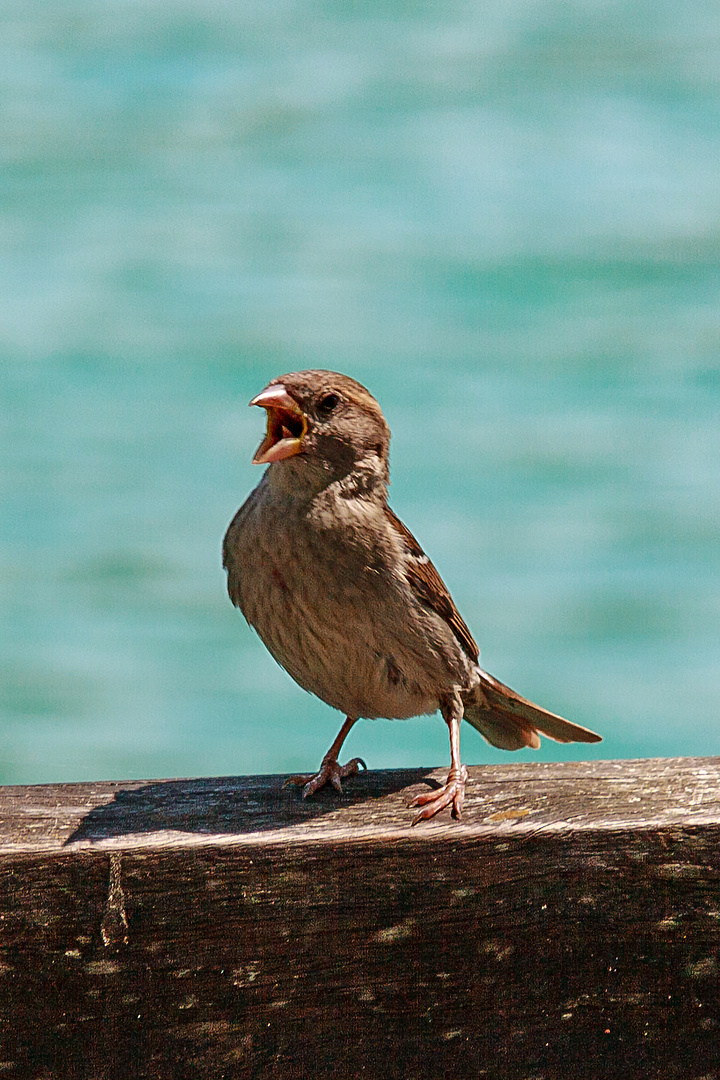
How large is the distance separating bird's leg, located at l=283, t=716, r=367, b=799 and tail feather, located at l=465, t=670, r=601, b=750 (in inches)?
18.2

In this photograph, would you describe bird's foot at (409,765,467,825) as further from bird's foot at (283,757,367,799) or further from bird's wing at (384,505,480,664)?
bird's wing at (384,505,480,664)

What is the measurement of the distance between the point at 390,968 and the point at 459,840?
21cm

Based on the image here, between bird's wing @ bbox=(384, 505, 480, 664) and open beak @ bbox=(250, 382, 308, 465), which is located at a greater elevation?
open beak @ bbox=(250, 382, 308, 465)

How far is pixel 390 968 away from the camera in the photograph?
6.20ft

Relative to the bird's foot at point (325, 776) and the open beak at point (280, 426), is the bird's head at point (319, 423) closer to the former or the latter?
the open beak at point (280, 426)

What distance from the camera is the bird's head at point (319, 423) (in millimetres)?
2643

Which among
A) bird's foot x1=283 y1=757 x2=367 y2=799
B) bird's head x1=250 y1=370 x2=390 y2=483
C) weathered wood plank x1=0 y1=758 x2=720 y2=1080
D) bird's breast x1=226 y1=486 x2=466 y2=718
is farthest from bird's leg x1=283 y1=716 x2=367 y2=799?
bird's head x1=250 y1=370 x2=390 y2=483

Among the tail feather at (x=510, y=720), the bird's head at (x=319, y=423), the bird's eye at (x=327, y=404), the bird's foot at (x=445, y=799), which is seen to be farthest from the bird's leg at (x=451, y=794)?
the bird's eye at (x=327, y=404)

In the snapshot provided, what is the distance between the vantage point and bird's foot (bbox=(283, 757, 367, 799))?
91.5 inches

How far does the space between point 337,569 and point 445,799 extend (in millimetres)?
629

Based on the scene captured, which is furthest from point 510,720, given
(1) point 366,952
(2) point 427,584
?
(1) point 366,952

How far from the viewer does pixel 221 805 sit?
2.18 m

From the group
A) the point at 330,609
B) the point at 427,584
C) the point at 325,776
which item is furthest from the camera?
the point at 427,584

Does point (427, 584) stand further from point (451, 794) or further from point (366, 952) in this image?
point (366, 952)
